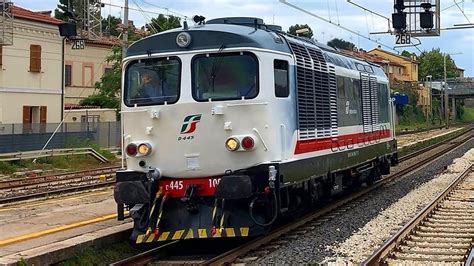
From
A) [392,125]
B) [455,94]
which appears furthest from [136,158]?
[455,94]

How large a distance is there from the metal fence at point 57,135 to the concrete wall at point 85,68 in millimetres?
14438

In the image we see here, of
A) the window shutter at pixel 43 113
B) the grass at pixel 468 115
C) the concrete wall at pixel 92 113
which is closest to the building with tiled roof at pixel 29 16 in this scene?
the window shutter at pixel 43 113

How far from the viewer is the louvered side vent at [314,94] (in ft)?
37.9

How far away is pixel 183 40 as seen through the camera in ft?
34.8

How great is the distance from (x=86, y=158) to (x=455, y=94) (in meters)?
75.7

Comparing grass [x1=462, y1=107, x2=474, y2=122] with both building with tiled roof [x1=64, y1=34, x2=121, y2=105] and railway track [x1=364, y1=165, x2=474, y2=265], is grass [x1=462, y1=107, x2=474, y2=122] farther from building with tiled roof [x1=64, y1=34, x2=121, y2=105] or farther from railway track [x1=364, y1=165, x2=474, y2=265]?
railway track [x1=364, y1=165, x2=474, y2=265]

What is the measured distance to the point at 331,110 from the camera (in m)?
13.3

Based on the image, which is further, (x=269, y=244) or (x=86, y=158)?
(x=86, y=158)

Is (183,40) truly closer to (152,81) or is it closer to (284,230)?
(152,81)

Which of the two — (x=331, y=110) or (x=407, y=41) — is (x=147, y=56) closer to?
(x=331, y=110)

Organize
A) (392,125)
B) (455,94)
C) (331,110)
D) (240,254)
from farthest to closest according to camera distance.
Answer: (455,94)
(392,125)
(331,110)
(240,254)

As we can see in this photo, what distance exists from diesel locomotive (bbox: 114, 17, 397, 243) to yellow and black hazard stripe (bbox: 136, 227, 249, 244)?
2cm

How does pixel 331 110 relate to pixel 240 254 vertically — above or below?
above

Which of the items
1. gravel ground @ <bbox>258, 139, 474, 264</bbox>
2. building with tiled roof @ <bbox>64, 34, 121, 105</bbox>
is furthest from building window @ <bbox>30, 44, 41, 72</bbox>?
gravel ground @ <bbox>258, 139, 474, 264</bbox>
